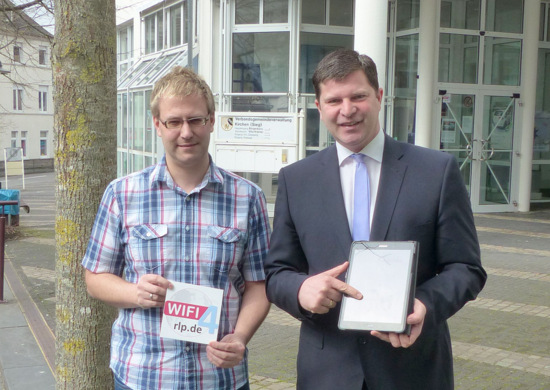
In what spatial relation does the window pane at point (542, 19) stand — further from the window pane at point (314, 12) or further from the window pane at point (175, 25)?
the window pane at point (175, 25)

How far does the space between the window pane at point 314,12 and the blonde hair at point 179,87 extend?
12.6 meters

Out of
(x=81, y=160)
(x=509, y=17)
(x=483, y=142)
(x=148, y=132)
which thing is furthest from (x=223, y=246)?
(x=148, y=132)

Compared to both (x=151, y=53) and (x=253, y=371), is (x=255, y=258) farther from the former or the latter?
(x=151, y=53)

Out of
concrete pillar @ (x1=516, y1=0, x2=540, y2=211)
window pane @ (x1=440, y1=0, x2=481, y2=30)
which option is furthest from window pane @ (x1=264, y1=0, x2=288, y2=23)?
concrete pillar @ (x1=516, y1=0, x2=540, y2=211)

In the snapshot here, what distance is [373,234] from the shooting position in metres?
2.29

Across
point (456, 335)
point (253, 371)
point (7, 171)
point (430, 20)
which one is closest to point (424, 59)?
point (430, 20)

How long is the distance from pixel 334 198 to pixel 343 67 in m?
0.43

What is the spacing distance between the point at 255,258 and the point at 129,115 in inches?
768

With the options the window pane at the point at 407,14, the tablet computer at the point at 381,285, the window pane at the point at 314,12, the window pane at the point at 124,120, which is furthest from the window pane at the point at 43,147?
the tablet computer at the point at 381,285

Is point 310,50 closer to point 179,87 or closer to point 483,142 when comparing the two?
point 483,142

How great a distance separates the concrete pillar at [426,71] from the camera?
14508 mm

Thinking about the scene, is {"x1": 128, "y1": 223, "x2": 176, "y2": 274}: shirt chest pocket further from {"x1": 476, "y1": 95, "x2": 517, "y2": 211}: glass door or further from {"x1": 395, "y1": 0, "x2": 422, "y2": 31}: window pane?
{"x1": 476, "y1": 95, "x2": 517, "y2": 211}: glass door

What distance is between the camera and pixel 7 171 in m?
30.3

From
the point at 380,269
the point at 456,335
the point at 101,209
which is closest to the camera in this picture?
the point at 380,269
